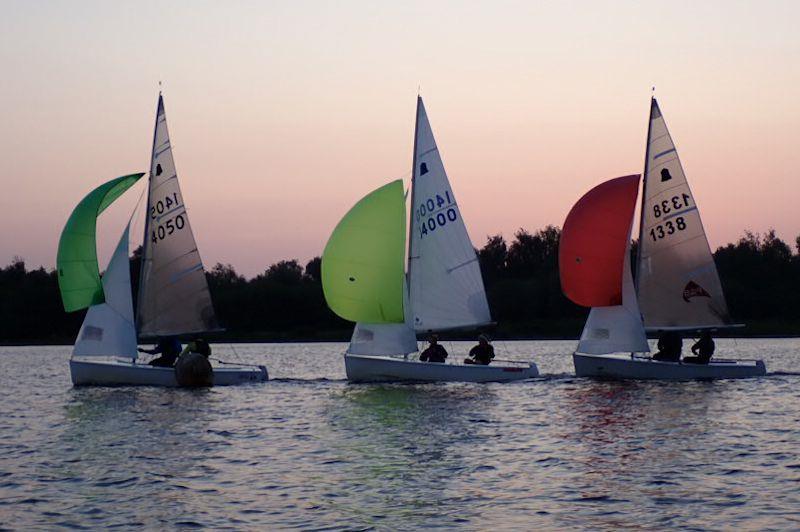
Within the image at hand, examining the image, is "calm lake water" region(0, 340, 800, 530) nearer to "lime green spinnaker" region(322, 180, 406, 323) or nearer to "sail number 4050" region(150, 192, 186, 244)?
"lime green spinnaker" region(322, 180, 406, 323)

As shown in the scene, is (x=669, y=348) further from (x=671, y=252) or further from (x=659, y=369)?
(x=671, y=252)

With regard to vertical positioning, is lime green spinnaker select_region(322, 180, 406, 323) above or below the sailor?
above

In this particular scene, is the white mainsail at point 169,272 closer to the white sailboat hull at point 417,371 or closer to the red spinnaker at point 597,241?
the white sailboat hull at point 417,371

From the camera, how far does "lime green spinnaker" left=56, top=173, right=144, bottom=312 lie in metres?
38.5

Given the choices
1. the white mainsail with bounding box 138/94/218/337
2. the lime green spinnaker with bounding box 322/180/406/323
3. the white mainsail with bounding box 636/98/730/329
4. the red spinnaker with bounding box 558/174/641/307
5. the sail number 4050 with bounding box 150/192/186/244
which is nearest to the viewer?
the lime green spinnaker with bounding box 322/180/406/323

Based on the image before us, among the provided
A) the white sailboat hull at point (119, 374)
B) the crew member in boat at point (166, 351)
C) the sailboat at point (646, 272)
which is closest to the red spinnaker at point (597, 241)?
the sailboat at point (646, 272)

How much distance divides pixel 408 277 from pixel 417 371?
3818 mm

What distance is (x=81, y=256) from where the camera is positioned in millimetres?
38688

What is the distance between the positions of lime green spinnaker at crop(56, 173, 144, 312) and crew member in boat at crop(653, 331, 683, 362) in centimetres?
1801

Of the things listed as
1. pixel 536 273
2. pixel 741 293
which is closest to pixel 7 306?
pixel 536 273

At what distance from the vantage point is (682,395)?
35469mm

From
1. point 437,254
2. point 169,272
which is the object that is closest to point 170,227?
point 169,272

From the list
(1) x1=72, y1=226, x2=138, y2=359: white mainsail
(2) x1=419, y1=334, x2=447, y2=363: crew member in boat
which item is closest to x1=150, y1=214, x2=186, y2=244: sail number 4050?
(1) x1=72, y1=226, x2=138, y2=359: white mainsail

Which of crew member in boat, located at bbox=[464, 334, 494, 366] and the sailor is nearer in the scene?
the sailor
